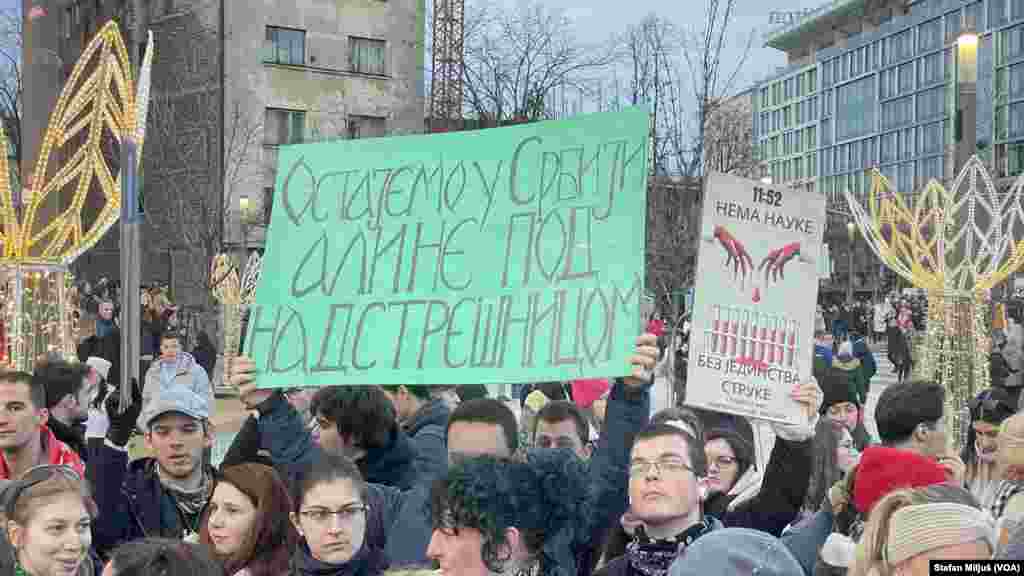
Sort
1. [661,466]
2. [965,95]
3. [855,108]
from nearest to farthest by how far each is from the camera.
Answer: [661,466]
[965,95]
[855,108]

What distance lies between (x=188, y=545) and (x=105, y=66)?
273 inches

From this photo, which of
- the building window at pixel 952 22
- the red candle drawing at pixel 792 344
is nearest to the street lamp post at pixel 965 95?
the red candle drawing at pixel 792 344

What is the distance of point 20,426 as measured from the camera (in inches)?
231

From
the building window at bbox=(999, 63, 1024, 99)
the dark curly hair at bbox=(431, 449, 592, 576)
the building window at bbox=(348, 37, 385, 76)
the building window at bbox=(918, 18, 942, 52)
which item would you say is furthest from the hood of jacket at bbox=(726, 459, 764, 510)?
the building window at bbox=(918, 18, 942, 52)

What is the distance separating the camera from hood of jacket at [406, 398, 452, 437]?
6.60 metres

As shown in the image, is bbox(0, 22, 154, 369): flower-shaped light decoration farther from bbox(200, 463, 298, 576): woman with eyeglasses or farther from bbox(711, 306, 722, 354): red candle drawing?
bbox(711, 306, 722, 354): red candle drawing

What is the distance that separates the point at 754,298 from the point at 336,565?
213 centimetres

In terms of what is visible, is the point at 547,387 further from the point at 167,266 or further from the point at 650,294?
the point at 167,266

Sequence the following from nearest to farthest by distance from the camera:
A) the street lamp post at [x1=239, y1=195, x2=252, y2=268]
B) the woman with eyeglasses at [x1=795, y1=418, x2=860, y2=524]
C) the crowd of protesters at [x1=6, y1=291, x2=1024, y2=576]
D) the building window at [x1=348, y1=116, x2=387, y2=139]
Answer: the crowd of protesters at [x1=6, y1=291, x2=1024, y2=576] → the woman with eyeglasses at [x1=795, y1=418, x2=860, y2=524] → the street lamp post at [x1=239, y1=195, x2=252, y2=268] → the building window at [x1=348, y1=116, x2=387, y2=139]

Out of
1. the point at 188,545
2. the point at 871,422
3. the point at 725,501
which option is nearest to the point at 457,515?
the point at 188,545

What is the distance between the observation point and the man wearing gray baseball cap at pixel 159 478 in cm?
529

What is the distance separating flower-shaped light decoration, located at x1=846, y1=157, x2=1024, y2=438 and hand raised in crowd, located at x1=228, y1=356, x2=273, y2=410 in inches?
267

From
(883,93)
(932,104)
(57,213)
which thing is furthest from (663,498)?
(883,93)

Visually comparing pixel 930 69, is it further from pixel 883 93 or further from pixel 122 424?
pixel 122 424
